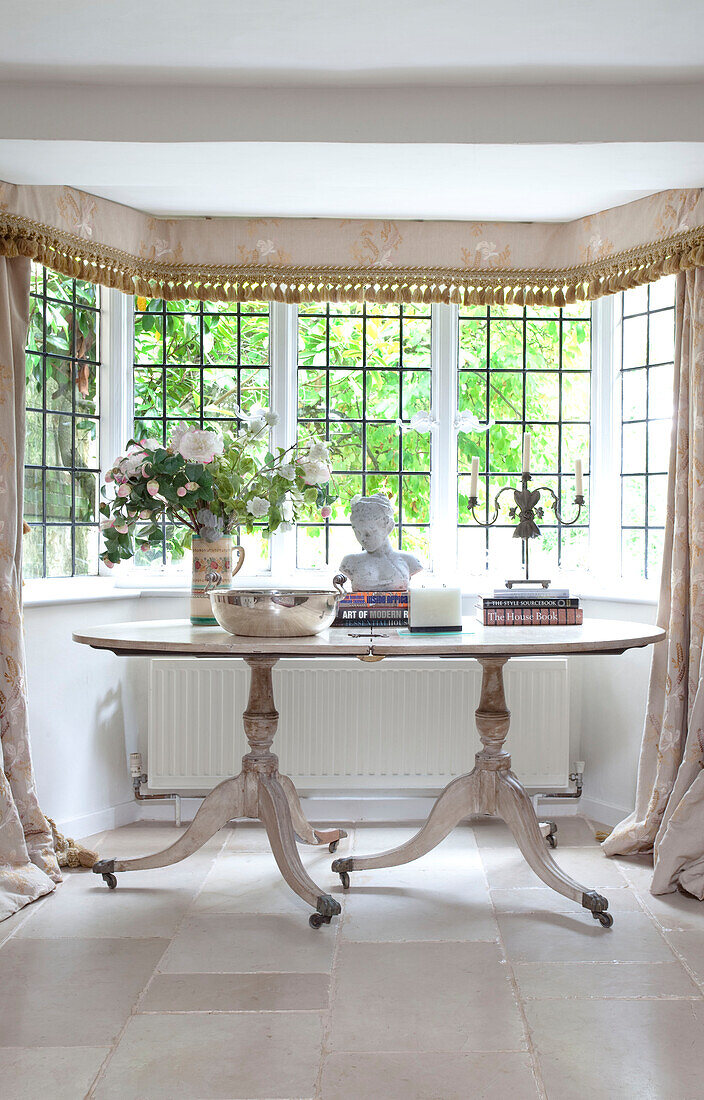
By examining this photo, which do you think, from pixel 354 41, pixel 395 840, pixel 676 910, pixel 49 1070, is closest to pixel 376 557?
pixel 395 840

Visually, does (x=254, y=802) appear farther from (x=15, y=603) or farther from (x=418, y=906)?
(x=15, y=603)

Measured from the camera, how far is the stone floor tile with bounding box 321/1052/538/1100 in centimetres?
180

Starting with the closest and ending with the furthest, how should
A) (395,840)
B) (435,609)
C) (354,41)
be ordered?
1. (354,41)
2. (435,609)
3. (395,840)

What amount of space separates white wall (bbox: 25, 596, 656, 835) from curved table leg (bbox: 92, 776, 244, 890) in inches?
21.1

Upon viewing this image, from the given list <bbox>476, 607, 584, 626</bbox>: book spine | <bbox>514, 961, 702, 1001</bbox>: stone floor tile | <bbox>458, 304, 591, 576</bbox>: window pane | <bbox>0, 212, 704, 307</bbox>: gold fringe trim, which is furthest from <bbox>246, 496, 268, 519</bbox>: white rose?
<bbox>514, 961, 702, 1001</bbox>: stone floor tile

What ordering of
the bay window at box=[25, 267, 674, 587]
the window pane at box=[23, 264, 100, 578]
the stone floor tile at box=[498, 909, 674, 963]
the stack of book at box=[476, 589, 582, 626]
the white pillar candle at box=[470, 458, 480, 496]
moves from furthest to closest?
the bay window at box=[25, 267, 674, 587], the window pane at box=[23, 264, 100, 578], the white pillar candle at box=[470, 458, 480, 496], the stack of book at box=[476, 589, 582, 626], the stone floor tile at box=[498, 909, 674, 963]

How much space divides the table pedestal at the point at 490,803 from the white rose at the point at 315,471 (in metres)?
0.80

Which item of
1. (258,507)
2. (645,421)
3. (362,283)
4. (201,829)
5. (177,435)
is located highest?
(362,283)

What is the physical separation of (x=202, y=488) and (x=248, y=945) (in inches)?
52.2

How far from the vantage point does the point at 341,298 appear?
357 centimetres

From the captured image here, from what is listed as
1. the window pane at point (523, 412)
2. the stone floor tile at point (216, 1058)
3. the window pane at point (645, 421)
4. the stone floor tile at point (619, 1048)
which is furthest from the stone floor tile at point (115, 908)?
the window pane at point (645, 421)

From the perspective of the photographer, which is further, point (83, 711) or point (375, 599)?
point (83, 711)

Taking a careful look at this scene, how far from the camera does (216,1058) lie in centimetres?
193

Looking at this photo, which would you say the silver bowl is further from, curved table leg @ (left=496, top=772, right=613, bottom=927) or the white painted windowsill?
the white painted windowsill
